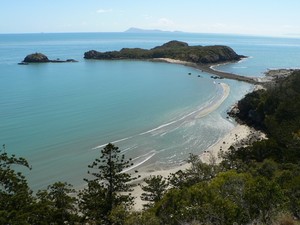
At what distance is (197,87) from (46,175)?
53.1m

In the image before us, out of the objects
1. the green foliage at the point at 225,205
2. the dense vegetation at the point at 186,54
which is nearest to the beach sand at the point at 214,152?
the green foliage at the point at 225,205

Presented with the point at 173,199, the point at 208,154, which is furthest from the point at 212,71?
the point at 173,199

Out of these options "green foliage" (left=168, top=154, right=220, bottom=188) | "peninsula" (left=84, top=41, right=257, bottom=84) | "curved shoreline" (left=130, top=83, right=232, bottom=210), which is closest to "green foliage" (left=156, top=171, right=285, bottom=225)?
"green foliage" (left=168, top=154, right=220, bottom=188)

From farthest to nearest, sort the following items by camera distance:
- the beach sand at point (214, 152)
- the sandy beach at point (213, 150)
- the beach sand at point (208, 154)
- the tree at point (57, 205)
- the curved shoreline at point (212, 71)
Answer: the curved shoreline at point (212, 71)
the sandy beach at point (213, 150)
the beach sand at point (214, 152)
the beach sand at point (208, 154)
the tree at point (57, 205)

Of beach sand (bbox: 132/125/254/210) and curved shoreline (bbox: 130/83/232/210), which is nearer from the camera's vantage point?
curved shoreline (bbox: 130/83/232/210)

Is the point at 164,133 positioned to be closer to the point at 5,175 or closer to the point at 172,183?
the point at 172,183

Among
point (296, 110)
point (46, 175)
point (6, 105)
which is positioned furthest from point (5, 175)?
point (6, 105)

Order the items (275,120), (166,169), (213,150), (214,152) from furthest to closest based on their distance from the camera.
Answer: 1. (275,120)
2. (213,150)
3. (214,152)
4. (166,169)

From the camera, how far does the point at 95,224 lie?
→ 21.3 m

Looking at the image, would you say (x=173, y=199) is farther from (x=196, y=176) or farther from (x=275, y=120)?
(x=275, y=120)

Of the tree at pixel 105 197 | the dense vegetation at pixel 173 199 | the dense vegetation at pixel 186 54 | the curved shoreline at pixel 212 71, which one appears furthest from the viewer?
the dense vegetation at pixel 186 54

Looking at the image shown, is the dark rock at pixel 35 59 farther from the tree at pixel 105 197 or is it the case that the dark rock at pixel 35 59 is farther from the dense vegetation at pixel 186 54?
the tree at pixel 105 197

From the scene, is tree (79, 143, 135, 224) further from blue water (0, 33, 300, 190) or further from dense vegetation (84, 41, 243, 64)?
dense vegetation (84, 41, 243, 64)

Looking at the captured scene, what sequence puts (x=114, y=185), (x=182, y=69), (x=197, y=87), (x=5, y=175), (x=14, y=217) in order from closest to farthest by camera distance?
(x=14, y=217) → (x=5, y=175) → (x=114, y=185) → (x=197, y=87) → (x=182, y=69)
